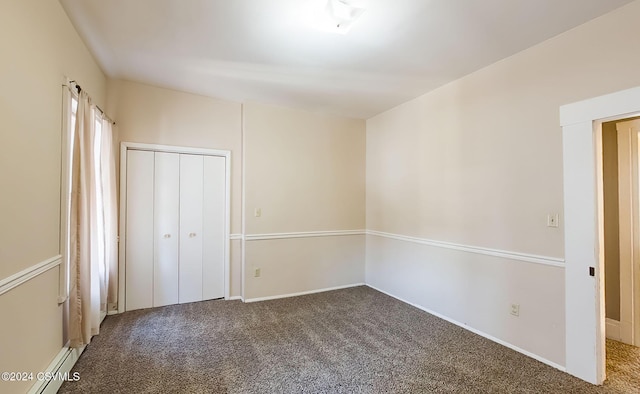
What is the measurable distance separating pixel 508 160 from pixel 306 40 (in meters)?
2.11

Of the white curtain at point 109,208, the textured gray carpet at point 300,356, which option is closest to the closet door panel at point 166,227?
the textured gray carpet at point 300,356

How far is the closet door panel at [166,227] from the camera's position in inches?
143

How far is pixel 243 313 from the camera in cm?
350

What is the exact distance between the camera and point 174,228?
12.2ft

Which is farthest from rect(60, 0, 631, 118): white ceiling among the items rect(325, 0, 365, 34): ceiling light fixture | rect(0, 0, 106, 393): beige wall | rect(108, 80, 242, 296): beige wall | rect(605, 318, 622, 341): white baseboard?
rect(605, 318, 622, 341): white baseboard

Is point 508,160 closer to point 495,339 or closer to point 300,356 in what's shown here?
point 495,339

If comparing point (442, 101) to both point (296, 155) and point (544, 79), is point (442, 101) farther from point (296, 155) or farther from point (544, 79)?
point (296, 155)

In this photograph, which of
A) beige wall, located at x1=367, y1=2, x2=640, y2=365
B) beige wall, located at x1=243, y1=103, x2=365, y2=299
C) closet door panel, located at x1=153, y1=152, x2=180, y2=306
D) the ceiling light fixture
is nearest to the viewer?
the ceiling light fixture

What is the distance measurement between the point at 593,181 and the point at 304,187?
3.13 meters

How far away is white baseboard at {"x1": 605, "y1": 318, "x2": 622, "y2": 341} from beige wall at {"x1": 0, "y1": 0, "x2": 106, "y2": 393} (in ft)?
15.1

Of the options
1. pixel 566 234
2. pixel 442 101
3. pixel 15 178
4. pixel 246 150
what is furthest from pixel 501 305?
pixel 15 178

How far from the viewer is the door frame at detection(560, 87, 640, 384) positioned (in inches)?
84.7

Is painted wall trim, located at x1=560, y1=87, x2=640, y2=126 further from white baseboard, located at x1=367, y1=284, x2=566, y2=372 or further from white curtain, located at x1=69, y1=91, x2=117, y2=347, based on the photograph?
white curtain, located at x1=69, y1=91, x2=117, y2=347

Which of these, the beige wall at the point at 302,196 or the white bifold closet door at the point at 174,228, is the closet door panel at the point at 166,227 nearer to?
the white bifold closet door at the point at 174,228
